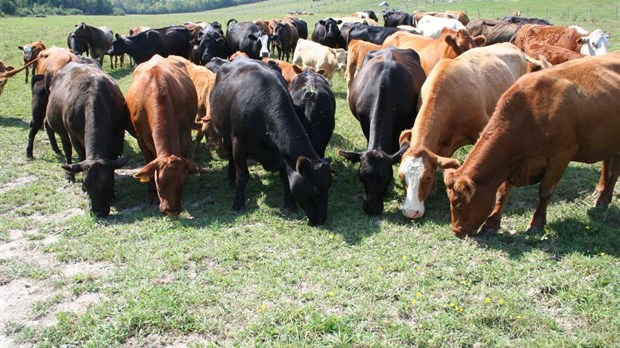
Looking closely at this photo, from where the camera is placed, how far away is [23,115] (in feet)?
43.0

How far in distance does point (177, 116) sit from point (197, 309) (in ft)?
13.2

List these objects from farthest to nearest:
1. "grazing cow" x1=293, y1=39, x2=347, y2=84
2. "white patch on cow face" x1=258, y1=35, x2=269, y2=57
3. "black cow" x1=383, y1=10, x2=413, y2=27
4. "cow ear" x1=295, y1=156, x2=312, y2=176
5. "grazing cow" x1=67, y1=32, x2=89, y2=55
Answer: "black cow" x1=383, y1=10, x2=413, y2=27 → "grazing cow" x1=67, y1=32, x2=89, y2=55 → "white patch on cow face" x1=258, y1=35, x2=269, y2=57 → "grazing cow" x1=293, y1=39, x2=347, y2=84 → "cow ear" x1=295, y1=156, x2=312, y2=176

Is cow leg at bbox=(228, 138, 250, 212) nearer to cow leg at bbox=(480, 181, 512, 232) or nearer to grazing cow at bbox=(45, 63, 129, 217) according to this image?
grazing cow at bbox=(45, 63, 129, 217)

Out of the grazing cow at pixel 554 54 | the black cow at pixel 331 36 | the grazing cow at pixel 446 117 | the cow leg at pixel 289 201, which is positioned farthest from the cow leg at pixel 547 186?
the black cow at pixel 331 36

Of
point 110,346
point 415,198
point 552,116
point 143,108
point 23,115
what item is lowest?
point 23,115

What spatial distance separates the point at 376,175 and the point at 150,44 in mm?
15025

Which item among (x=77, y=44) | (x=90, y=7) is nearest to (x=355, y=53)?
(x=77, y=44)

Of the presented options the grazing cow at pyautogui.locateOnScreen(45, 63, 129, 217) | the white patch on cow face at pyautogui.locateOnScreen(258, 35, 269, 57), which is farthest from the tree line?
the grazing cow at pyautogui.locateOnScreen(45, 63, 129, 217)

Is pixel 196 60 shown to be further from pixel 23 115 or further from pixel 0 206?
pixel 0 206

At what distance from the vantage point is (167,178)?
6.98 m

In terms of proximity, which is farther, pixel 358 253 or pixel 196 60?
pixel 196 60

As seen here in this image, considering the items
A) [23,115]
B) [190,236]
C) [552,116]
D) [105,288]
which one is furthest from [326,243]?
[23,115]

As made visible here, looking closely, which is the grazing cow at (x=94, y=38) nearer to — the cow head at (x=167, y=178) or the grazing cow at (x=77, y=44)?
the grazing cow at (x=77, y=44)

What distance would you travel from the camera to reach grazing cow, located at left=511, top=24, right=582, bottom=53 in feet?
46.9
